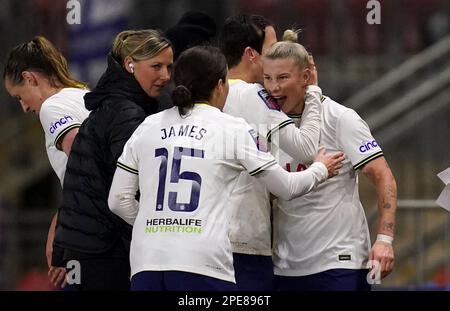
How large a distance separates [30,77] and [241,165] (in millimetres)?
1391

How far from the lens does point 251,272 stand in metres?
5.85

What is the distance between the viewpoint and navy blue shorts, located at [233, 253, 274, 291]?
5.82 m

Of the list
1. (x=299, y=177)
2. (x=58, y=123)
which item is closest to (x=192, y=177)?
(x=299, y=177)

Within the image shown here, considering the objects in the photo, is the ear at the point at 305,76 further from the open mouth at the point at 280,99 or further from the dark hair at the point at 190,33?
the dark hair at the point at 190,33

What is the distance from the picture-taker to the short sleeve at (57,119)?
6242mm

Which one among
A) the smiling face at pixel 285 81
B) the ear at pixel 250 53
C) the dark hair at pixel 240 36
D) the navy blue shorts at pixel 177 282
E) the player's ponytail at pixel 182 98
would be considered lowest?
the navy blue shorts at pixel 177 282

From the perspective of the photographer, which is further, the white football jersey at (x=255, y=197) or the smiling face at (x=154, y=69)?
the smiling face at (x=154, y=69)

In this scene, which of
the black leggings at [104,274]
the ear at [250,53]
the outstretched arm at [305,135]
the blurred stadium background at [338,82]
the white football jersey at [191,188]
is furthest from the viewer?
the blurred stadium background at [338,82]

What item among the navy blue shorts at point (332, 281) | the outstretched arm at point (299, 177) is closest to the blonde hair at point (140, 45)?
the outstretched arm at point (299, 177)

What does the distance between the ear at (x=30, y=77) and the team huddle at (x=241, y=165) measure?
0.23m

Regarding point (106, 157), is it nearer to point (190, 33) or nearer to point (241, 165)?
point (241, 165)

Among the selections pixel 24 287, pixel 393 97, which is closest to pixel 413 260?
pixel 393 97

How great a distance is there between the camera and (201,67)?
548 cm

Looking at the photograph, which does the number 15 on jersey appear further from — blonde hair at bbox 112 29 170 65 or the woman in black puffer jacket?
blonde hair at bbox 112 29 170 65
